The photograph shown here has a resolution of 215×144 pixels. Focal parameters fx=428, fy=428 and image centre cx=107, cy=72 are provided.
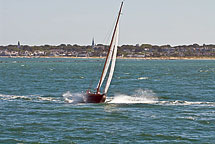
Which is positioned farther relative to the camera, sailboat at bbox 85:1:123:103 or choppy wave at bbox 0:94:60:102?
choppy wave at bbox 0:94:60:102

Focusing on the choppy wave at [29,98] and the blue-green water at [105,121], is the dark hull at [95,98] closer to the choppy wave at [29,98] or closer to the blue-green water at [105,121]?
the blue-green water at [105,121]

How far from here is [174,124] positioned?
37688 mm

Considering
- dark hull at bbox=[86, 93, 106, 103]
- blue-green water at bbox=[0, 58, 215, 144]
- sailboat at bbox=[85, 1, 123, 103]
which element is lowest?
blue-green water at bbox=[0, 58, 215, 144]

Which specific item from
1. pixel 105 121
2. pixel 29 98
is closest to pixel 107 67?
pixel 105 121

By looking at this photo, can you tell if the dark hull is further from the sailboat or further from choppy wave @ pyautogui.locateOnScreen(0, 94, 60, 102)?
choppy wave @ pyautogui.locateOnScreen(0, 94, 60, 102)

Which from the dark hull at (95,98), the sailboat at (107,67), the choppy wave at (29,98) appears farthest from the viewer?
the choppy wave at (29,98)

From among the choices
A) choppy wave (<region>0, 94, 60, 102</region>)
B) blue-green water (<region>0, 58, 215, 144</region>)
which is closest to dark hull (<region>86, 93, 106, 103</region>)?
blue-green water (<region>0, 58, 215, 144</region>)

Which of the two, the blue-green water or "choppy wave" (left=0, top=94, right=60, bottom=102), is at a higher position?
the blue-green water

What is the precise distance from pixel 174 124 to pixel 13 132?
45.5 feet

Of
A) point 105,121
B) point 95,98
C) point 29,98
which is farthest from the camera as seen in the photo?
point 29,98

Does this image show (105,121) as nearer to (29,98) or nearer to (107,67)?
(107,67)

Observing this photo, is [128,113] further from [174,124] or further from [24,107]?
[24,107]

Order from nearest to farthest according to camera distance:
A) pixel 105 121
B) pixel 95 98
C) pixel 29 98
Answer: pixel 105 121 → pixel 95 98 → pixel 29 98

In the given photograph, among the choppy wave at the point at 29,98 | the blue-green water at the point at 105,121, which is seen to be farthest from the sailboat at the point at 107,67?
the choppy wave at the point at 29,98
